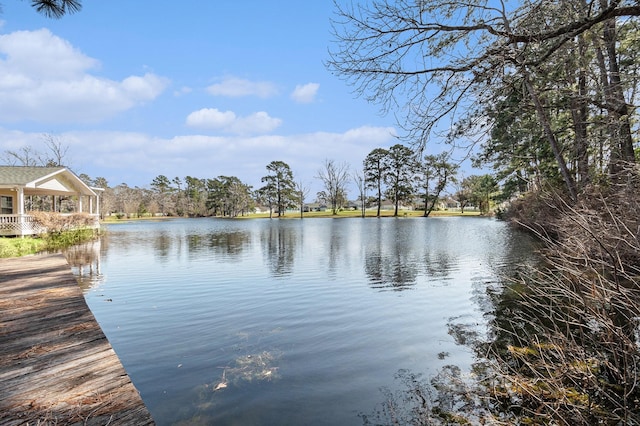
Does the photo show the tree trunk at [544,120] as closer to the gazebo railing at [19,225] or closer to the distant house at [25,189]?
the gazebo railing at [19,225]

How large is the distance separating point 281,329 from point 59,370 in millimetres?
3476

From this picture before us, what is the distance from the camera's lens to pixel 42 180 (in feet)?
68.9

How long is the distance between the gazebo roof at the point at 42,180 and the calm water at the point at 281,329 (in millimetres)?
10745

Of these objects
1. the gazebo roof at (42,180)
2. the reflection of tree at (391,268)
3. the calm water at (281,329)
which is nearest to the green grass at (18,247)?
the calm water at (281,329)

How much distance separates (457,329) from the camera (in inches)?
236

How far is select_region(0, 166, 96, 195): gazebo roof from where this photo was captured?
1959 centimetres

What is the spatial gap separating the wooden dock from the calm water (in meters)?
0.81

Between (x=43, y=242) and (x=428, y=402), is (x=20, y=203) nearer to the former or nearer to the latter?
(x=43, y=242)

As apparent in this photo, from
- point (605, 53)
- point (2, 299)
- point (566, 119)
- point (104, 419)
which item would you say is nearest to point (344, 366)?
point (104, 419)

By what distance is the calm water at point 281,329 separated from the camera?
3844mm

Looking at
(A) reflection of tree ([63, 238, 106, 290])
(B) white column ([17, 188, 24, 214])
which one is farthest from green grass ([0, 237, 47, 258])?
(B) white column ([17, 188, 24, 214])

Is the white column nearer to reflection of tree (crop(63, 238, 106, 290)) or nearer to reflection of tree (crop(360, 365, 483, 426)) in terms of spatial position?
reflection of tree (crop(63, 238, 106, 290))

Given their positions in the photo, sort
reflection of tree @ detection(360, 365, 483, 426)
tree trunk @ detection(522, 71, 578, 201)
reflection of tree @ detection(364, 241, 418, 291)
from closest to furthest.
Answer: reflection of tree @ detection(360, 365, 483, 426) < tree trunk @ detection(522, 71, 578, 201) < reflection of tree @ detection(364, 241, 418, 291)

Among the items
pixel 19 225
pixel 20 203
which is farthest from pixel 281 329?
pixel 20 203
